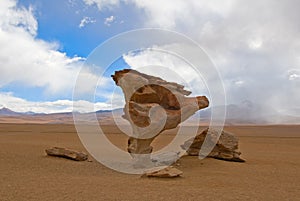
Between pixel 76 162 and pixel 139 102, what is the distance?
174 inches

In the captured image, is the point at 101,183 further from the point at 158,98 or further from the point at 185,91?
the point at 185,91

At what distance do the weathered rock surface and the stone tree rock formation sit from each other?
10.0 feet

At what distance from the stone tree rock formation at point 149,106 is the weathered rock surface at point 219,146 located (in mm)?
3050

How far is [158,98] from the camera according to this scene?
17.1 meters

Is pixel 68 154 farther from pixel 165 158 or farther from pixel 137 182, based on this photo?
A: pixel 137 182

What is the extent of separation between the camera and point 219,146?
1969cm

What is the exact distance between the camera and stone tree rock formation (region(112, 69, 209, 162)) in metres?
16.2

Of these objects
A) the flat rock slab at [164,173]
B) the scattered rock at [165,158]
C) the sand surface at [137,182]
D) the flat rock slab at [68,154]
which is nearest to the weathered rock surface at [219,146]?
the sand surface at [137,182]

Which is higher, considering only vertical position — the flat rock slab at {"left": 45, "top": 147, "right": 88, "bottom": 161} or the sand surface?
the flat rock slab at {"left": 45, "top": 147, "right": 88, "bottom": 161}

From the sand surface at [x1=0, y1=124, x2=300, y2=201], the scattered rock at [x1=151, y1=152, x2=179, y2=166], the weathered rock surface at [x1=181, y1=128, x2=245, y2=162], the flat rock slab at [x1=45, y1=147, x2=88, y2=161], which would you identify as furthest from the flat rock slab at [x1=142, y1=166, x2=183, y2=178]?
the weathered rock surface at [x1=181, y1=128, x2=245, y2=162]

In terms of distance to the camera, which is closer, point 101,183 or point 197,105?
point 101,183

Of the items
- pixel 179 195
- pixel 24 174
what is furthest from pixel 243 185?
pixel 24 174

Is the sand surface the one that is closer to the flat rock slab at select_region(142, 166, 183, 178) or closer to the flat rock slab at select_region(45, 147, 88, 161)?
the flat rock slab at select_region(142, 166, 183, 178)

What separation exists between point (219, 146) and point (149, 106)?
5.69 m
